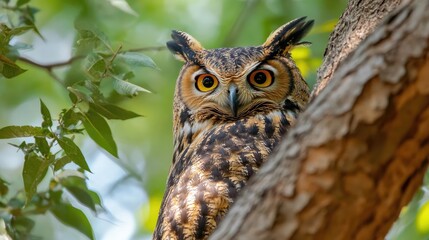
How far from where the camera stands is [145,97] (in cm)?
543

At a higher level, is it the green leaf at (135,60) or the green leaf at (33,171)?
the green leaf at (135,60)

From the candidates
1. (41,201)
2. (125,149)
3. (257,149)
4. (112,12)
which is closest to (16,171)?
(125,149)

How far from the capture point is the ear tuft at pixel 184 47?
10.1ft

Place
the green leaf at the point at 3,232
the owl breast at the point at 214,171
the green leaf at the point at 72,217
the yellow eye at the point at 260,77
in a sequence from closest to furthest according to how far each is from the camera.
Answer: the owl breast at the point at 214,171 < the green leaf at the point at 3,232 < the green leaf at the point at 72,217 < the yellow eye at the point at 260,77

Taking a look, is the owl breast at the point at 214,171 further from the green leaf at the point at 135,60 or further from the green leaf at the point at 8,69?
the green leaf at the point at 8,69

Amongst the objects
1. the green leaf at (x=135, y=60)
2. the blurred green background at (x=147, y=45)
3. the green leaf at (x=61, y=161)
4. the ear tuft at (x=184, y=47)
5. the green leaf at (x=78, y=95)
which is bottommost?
the green leaf at (x=61, y=161)

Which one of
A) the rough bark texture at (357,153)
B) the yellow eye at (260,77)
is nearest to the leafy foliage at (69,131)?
the yellow eye at (260,77)

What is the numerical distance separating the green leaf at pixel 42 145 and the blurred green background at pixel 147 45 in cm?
217

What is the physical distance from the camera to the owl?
232cm

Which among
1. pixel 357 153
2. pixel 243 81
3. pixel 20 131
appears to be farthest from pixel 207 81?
pixel 357 153

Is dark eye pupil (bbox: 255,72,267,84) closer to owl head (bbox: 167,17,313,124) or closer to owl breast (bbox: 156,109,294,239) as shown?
owl head (bbox: 167,17,313,124)

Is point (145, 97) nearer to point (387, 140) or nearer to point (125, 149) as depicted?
point (125, 149)

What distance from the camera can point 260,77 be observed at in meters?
2.88

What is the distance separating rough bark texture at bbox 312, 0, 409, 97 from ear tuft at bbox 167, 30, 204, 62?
2.04 feet
